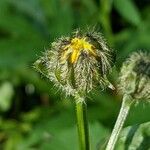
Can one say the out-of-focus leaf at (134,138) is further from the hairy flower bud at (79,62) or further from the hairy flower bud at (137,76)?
the hairy flower bud at (79,62)

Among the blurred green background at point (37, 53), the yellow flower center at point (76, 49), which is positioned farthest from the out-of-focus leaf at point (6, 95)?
the yellow flower center at point (76, 49)

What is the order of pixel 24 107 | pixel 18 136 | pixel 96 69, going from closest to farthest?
pixel 96 69
pixel 18 136
pixel 24 107

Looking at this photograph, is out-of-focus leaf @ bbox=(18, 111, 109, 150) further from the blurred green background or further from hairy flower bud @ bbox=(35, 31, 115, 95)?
hairy flower bud @ bbox=(35, 31, 115, 95)

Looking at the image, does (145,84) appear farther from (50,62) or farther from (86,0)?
(86,0)

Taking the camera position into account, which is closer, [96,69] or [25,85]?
[96,69]

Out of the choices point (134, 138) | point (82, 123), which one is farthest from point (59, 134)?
point (82, 123)

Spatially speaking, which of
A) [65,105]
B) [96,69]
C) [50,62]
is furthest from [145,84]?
[65,105]
